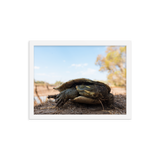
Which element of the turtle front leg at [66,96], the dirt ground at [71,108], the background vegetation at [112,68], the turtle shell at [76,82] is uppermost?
the background vegetation at [112,68]

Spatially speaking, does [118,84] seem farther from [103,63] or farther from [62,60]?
[62,60]

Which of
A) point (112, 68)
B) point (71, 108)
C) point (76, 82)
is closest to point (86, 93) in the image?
point (76, 82)

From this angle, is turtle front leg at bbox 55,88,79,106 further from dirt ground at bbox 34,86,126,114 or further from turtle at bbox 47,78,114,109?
dirt ground at bbox 34,86,126,114

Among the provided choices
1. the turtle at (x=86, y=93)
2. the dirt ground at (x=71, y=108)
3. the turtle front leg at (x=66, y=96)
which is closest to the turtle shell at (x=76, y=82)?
the turtle at (x=86, y=93)

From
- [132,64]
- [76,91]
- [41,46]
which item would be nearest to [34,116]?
[76,91]

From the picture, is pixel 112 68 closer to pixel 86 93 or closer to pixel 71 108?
pixel 86 93

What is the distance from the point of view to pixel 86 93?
6.31 ft

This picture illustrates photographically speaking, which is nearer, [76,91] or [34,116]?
[34,116]

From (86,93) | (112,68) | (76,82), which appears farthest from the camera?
(112,68)

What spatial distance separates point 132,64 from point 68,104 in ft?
5.50

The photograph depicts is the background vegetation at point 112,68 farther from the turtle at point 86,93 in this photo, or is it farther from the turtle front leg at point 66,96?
the turtle front leg at point 66,96

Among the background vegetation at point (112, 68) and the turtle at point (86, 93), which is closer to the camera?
the turtle at point (86, 93)

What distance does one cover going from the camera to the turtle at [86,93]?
193 cm

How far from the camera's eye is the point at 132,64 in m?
1.67
